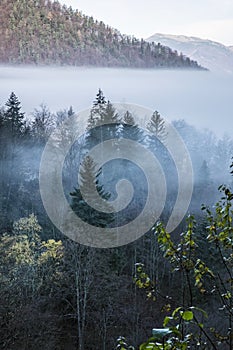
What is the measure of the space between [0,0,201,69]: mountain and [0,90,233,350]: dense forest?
26154 mm

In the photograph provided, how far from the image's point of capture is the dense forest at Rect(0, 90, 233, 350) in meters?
6.87

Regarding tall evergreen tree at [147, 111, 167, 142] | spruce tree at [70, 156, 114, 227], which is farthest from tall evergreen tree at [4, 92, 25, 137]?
spruce tree at [70, 156, 114, 227]

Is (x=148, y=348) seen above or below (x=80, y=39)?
below

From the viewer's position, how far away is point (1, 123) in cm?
2872

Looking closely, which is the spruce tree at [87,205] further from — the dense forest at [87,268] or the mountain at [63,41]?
the mountain at [63,41]

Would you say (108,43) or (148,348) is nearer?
(148,348)

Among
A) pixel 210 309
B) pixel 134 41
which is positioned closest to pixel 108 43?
pixel 134 41

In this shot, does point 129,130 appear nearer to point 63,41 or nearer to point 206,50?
point 63,41

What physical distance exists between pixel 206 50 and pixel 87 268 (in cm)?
7558

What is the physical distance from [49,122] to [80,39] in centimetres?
2718

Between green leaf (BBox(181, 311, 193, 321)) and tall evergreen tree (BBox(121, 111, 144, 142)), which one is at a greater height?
tall evergreen tree (BBox(121, 111, 144, 142))

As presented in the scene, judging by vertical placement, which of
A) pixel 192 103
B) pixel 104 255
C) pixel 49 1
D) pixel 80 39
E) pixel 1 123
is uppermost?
pixel 49 1

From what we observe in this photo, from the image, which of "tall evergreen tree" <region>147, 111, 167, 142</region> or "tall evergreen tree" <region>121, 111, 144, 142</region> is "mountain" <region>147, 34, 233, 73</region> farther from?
"tall evergreen tree" <region>121, 111, 144, 142</region>

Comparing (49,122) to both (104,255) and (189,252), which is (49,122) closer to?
(104,255)
